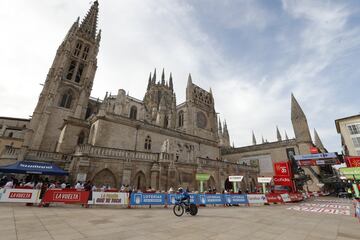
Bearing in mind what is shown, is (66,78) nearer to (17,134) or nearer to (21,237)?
(17,134)

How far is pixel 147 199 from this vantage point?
11422 mm

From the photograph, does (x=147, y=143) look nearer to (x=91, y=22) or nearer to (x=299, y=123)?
(x=299, y=123)

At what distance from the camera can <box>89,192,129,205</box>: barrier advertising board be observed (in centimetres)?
1042

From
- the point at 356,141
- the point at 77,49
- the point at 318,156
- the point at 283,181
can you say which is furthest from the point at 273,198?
the point at 77,49

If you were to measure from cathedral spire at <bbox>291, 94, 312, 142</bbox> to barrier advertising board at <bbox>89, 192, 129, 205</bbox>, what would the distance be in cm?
3415

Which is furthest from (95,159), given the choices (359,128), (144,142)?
(359,128)

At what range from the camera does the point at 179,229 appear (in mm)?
5754

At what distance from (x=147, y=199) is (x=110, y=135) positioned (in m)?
10.2

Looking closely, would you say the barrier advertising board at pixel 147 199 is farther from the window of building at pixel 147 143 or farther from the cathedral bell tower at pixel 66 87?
the cathedral bell tower at pixel 66 87

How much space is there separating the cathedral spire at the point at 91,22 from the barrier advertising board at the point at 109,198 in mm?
43519

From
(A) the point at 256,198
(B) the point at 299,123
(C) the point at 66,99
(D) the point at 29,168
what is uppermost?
(C) the point at 66,99

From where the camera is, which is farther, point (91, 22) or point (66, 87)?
point (91, 22)

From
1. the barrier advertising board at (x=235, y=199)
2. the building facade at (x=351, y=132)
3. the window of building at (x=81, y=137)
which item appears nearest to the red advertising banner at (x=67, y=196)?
the barrier advertising board at (x=235, y=199)

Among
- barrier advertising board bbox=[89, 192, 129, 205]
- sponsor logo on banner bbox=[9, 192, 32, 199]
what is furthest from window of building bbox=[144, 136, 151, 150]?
sponsor logo on banner bbox=[9, 192, 32, 199]
